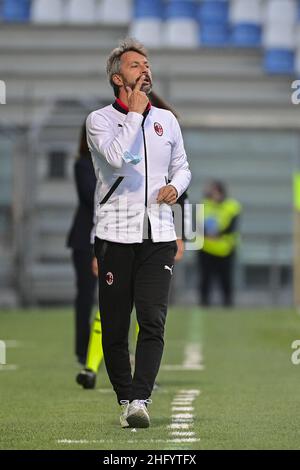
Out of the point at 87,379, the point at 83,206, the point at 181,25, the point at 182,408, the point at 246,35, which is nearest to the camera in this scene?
the point at 182,408

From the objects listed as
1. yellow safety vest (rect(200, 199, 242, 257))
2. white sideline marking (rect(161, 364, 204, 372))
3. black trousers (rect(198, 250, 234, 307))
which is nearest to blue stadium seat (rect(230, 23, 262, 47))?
yellow safety vest (rect(200, 199, 242, 257))

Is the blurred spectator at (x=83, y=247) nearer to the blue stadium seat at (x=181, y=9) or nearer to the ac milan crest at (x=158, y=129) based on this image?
the ac milan crest at (x=158, y=129)

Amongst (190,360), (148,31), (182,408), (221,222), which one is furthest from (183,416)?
(148,31)

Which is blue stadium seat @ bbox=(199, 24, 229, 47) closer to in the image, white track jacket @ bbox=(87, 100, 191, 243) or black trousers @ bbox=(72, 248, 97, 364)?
black trousers @ bbox=(72, 248, 97, 364)

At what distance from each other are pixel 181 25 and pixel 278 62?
5.22 ft

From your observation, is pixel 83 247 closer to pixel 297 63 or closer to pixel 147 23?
pixel 147 23

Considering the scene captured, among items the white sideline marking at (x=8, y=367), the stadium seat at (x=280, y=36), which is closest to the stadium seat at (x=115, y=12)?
the stadium seat at (x=280, y=36)

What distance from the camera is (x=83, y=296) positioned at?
9.70 metres

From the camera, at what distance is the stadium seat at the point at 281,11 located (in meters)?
22.0

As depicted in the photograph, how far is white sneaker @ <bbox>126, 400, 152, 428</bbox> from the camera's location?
612 centimetres

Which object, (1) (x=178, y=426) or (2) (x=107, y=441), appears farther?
(1) (x=178, y=426)
